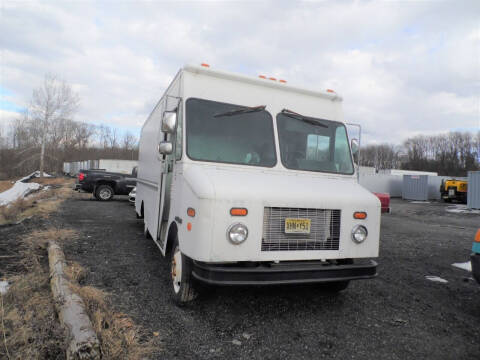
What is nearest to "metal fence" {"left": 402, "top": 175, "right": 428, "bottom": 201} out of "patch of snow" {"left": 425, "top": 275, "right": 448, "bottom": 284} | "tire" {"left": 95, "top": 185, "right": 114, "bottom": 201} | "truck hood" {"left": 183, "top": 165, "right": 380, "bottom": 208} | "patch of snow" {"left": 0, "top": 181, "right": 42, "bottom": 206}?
"tire" {"left": 95, "top": 185, "right": 114, "bottom": 201}

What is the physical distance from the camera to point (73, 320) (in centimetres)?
291

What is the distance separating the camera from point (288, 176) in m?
4.25

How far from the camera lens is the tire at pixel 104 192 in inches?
675

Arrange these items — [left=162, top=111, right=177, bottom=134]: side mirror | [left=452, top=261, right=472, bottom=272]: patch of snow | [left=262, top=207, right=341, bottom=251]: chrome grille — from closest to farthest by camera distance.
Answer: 1. [left=262, top=207, right=341, bottom=251]: chrome grille
2. [left=162, top=111, right=177, bottom=134]: side mirror
3. [left=452, top=261, right=472, bottom=272]: patch of snow

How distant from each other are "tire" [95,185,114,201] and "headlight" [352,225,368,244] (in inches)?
613

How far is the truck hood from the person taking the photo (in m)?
3.41

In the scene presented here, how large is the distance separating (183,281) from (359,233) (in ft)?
6.81

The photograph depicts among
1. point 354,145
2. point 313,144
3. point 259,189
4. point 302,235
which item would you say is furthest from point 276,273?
point 354,145

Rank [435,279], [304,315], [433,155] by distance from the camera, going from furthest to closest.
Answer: [433,155] → [435,279] → [304,315]

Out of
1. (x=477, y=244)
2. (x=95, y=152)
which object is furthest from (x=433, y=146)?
(x=477, y=244)

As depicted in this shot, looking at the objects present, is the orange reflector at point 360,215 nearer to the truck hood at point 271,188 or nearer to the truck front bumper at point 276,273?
the truck hood at point 271,188

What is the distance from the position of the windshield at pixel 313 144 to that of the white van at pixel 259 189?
15mm

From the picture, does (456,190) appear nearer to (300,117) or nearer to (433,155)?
(300,117)

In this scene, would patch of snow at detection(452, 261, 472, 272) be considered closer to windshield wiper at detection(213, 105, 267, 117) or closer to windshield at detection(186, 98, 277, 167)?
windshield at detection(186, 98, 277, 167)
